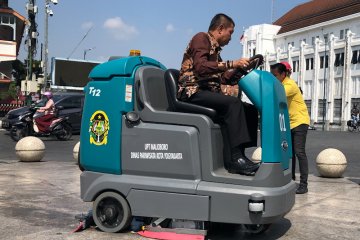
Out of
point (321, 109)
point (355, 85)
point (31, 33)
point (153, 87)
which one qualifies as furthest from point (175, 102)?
point (321, 109)

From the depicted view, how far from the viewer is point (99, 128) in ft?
14.0

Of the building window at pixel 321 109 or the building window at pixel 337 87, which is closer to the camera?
the building window at pixel 337 87

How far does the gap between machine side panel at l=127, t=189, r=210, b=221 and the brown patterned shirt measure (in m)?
0.88

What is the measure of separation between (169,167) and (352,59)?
5883 cm

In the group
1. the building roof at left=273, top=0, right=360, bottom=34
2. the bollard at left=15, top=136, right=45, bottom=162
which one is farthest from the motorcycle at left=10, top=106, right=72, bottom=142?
the building roof at left=273, top=0, right=360, bottom=34

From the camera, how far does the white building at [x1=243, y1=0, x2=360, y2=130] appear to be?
58.1m

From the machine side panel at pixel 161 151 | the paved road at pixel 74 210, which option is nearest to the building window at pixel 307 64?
the paved road at pixel 74 210

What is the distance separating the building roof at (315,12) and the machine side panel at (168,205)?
2596 inches

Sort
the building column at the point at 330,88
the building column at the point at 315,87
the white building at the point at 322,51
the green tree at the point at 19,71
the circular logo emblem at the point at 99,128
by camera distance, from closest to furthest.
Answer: the circular logo emblem at the point at 99,128, the white building at the point at 322,51, the building column at the point at 330,88, the building column at the point at 315,87, the green tree at the point at 19,71

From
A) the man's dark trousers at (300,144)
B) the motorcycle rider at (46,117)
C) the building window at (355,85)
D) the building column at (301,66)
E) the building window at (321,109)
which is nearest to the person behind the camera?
the man's dark trousers at (300,144)

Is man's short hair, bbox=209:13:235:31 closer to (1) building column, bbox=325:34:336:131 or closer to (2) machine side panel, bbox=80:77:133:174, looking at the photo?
(2) machine side panel, bbox=80:77:133:174

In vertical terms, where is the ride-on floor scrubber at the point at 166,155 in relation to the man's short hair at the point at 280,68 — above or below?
below

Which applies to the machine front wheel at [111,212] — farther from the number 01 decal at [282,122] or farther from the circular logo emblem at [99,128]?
the number 01 decal at [282,122]

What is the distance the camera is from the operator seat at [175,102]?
397cm
